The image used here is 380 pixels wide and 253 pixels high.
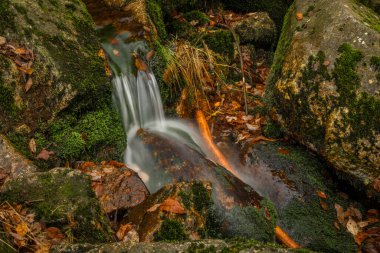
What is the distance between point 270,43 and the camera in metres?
7.71

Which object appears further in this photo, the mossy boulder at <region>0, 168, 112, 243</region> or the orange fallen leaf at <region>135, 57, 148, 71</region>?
the orange fallen leaf at <region>135, 57, 148, 71</region>

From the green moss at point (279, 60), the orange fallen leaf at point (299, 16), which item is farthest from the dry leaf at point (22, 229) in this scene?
the orange fallen leaf at point (299, 16)

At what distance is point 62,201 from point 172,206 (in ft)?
3.02

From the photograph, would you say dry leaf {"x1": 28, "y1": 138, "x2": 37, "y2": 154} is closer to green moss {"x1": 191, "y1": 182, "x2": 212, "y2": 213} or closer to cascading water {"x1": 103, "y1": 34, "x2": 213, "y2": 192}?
cascading water {"x1": 103, "y1": 34, "x2": 213, "y2": 192}

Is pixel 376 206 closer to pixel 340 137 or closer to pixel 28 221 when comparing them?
pixel 340 137

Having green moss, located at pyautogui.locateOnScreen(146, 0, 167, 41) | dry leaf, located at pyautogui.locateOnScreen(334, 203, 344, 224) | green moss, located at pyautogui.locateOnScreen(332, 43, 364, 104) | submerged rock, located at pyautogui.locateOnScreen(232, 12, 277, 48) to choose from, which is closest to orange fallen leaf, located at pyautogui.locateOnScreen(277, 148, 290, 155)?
dry leaf, located at pyautogui.locateOnScreen(334, 203, 344, 224)

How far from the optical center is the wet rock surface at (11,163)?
3.41 m

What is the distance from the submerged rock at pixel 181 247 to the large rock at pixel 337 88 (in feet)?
8.96

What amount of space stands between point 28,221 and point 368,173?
3.54 m

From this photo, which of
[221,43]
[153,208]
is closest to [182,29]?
[221,43]

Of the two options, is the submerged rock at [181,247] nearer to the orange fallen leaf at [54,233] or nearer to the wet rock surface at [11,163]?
the orange fallen leaf at [54,233]

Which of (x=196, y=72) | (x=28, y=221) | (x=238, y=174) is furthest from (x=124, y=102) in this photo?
(x=28, y=221)

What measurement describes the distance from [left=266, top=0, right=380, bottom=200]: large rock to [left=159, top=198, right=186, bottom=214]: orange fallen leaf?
2163 mm

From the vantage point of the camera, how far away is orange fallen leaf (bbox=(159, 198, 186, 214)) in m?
3.06
